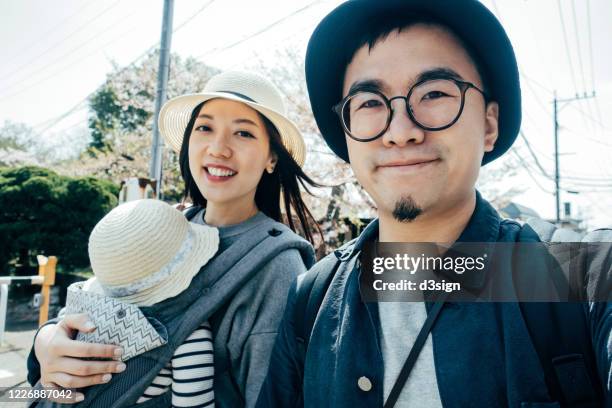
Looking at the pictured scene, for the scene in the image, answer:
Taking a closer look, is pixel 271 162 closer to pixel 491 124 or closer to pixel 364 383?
pixel 491 124

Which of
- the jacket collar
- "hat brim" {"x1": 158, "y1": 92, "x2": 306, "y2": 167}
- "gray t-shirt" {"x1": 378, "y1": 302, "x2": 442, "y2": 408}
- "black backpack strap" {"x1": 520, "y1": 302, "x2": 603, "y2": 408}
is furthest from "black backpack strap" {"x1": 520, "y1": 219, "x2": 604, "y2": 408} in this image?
"hat brim" {"x1": 158, "y1": 92, "x2": 306, "y2": 167}

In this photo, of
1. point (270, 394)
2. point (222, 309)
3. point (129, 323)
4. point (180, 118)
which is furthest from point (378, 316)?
point (180, 118)

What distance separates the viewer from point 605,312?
828mm

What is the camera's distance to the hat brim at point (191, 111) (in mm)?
1865

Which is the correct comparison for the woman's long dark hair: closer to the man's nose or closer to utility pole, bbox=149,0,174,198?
the man's nose

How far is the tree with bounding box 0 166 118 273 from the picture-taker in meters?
9.36

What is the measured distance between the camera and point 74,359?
1400 millimetres

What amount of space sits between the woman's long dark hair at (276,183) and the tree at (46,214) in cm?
911

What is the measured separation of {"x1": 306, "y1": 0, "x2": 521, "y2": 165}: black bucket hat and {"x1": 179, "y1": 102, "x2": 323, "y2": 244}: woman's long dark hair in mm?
538

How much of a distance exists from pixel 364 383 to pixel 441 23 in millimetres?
1156

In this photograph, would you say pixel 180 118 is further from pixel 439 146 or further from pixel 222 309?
pixel 439 146

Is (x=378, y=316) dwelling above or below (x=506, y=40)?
below

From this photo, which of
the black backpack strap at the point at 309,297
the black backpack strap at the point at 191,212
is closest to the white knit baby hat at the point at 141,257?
the black backpack strap at the point at 309,297

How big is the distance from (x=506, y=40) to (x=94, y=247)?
5.69ft
